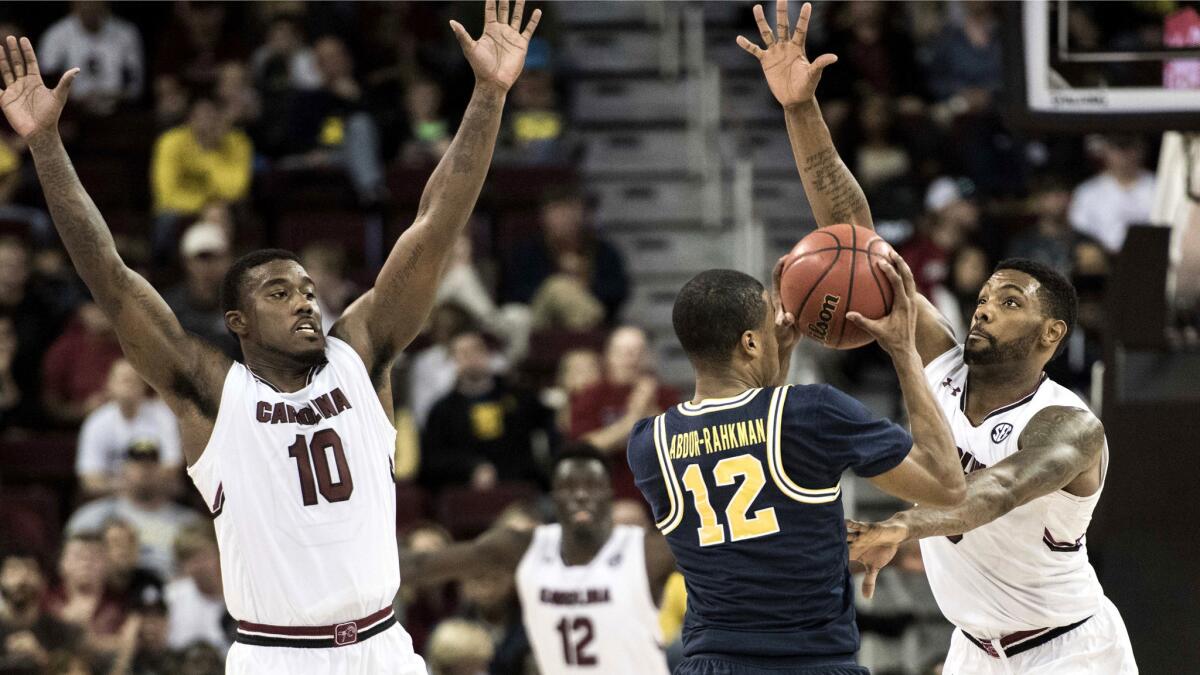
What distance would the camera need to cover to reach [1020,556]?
614cm

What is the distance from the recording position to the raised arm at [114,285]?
18.6ft

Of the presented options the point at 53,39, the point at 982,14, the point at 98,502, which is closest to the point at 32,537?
the point at 98,502

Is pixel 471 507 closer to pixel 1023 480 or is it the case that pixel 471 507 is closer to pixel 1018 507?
pixel 1018 507

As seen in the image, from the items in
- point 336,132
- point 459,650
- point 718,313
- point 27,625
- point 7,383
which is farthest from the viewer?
point 336,132

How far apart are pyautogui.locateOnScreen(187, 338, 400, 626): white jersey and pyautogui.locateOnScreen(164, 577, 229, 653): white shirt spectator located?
4.84m

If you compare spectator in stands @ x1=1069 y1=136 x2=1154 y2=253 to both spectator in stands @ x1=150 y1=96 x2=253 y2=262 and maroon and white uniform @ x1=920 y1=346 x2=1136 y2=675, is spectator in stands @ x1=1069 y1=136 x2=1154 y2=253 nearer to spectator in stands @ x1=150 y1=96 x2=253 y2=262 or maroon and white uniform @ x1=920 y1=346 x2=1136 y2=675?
spectator in stands @ x1=150 y1=96 x2=253 y2=262

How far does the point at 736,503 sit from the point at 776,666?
1.62 feet

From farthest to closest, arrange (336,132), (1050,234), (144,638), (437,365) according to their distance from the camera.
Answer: (336,132)
(1050,234)
(437,365)
(144,638)

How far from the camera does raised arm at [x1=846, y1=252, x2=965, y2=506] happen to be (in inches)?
201

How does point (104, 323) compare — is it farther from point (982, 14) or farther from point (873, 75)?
point (982, 14)

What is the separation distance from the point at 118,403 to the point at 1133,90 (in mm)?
6832

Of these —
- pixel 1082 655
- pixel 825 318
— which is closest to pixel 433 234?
pixel 825 318

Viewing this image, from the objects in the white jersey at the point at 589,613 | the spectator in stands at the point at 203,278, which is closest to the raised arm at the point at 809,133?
the white jersey at the point at 589,613

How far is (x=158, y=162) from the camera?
44.8ft
